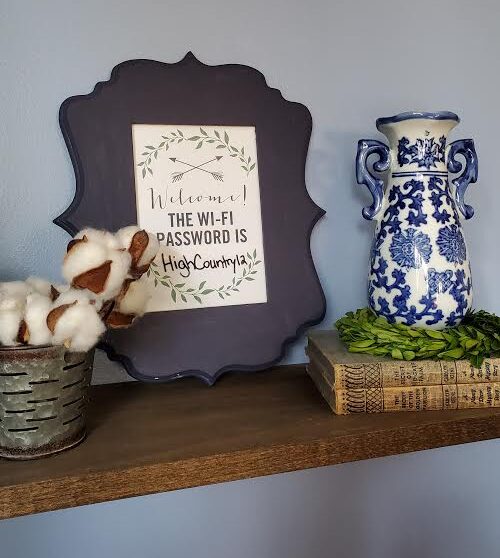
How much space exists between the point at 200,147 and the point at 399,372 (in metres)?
0.34

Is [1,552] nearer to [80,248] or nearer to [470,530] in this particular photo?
[80,248]

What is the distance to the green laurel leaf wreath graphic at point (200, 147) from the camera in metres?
0.59

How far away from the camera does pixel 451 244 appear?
565mm

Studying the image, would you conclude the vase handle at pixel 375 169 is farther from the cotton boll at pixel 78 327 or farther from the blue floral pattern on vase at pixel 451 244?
the cotton boll at pixel 78 327

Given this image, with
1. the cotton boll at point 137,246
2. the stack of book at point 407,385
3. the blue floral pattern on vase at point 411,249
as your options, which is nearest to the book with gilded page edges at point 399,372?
the stack of book at point 407,385

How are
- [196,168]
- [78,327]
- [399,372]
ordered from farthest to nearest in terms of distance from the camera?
[196,168] → [399,372] → [78,327]

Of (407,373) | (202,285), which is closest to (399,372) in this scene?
(407,373)

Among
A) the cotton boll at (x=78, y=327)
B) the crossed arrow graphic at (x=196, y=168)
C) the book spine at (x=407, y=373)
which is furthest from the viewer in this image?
the crossed arrow graphic at (x=196, y=168)

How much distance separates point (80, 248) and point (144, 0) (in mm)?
378

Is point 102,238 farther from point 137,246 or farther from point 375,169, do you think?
point 375,169

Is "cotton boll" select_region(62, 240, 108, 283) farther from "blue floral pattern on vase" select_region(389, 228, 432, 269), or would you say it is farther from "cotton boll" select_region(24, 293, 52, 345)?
"blue floral pattern on vase" select_region(389, 228, 432, 269)

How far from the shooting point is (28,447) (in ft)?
1.39

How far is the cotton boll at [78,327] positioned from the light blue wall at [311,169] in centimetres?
22

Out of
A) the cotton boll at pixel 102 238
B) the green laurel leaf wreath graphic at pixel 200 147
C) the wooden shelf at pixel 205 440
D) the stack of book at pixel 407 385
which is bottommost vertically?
the wooden shelf at pixel 205 440
